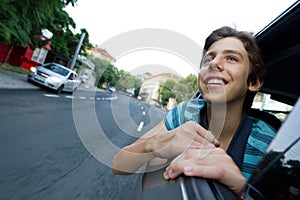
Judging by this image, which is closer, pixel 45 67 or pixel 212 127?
pixel 212 127

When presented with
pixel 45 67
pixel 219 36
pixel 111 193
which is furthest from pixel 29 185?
pixel 45 67

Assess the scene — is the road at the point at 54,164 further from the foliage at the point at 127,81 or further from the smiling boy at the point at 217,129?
the foliage at the point at 127,81

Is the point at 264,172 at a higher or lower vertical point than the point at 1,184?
higher

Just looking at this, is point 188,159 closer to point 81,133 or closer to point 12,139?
point 12,139

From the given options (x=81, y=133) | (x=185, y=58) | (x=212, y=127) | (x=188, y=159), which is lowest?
(x=81, y=133)

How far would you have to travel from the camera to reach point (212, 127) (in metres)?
1.39

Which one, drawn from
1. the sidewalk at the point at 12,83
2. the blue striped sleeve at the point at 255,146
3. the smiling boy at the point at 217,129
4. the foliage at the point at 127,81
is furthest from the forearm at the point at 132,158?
the sidewalk at the point at 12,83

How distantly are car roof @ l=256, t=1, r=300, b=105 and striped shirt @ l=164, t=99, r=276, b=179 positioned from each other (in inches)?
22.8

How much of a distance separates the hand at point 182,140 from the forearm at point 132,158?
0.09 meters

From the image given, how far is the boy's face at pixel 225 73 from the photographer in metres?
1.26

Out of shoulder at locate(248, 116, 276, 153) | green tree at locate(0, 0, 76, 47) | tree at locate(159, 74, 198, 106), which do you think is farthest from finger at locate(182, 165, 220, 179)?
green tree at locate(0, 0, 76, 47)

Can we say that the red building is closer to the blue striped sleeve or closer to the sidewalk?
the sidewalk

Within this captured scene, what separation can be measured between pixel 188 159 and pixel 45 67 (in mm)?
12722

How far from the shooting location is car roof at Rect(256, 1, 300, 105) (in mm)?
1239
